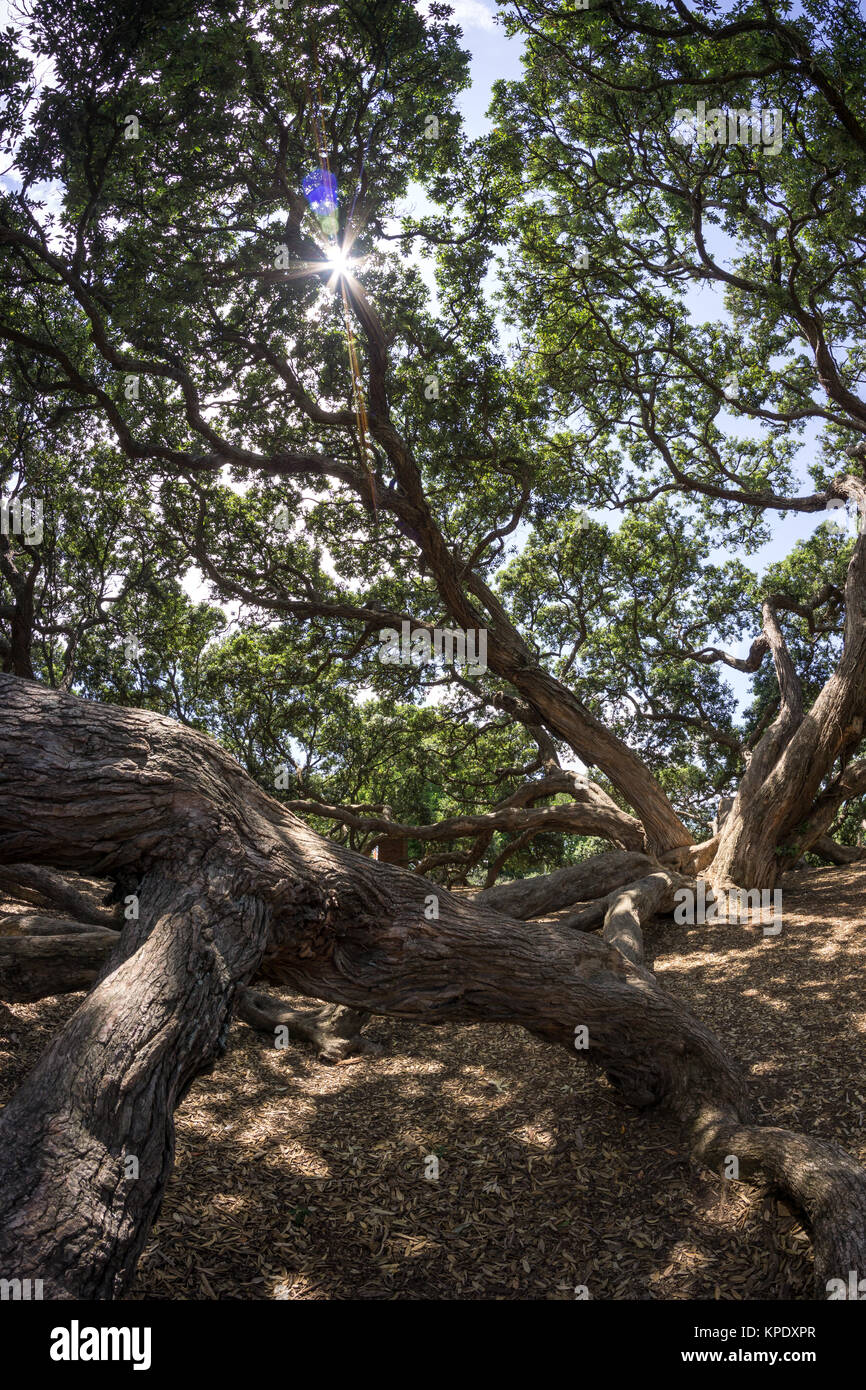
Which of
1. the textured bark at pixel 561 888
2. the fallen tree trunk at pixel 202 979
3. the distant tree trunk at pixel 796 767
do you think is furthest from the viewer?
the textured bark at pixel 561 888

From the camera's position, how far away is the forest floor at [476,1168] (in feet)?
11.6

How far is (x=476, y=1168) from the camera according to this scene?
14.6 ft

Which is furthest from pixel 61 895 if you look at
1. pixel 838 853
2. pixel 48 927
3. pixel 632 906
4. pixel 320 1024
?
pixel 838 853

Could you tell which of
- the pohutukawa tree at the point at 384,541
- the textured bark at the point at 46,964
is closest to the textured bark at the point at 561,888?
the pohutukawa tree at the point at 384,541

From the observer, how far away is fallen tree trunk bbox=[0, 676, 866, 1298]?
2.43 m

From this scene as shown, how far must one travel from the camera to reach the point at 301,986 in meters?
4.16

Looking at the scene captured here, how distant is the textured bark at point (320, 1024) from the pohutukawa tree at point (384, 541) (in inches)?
2.0

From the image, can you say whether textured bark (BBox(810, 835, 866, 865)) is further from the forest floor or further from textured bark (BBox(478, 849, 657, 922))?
the forest floor

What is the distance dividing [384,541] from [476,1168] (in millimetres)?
8544

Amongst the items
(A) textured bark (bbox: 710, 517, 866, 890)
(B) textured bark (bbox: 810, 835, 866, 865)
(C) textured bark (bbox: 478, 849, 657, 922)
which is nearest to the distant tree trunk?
(A) textured bark (bbox: 710, 517, 866, 890)

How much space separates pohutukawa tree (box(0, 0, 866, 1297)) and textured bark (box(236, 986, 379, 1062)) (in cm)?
5

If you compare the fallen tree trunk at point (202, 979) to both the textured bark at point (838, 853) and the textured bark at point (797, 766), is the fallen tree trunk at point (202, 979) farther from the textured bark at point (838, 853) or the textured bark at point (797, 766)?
the textured bark at point (838, 853)
